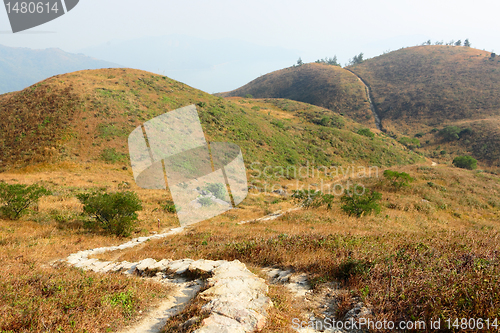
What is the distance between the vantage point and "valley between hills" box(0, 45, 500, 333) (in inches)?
140

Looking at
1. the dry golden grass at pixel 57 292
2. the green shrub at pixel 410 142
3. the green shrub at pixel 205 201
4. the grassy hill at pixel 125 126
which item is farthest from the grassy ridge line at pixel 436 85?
the dry golden grass at pixel 57 292

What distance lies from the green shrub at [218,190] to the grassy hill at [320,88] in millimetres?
64870

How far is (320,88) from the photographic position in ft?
311

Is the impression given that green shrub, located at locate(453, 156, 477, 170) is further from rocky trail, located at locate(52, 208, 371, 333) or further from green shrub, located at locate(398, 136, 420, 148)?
rocky trail, located at locate(52, 208, 371, 333)

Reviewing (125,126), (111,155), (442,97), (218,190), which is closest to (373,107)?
(442,97)

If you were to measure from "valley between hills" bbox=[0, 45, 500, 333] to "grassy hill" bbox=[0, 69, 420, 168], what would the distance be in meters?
0.23

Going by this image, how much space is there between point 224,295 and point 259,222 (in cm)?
1131

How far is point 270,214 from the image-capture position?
18.4 metres

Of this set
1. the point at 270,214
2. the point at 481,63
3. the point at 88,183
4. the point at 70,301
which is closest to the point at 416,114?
the point at 481,63

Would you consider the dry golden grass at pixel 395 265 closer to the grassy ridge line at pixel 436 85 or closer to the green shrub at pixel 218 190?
the green shrub at pixel 218 190

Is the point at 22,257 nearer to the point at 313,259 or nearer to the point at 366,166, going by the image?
the point at 313,259

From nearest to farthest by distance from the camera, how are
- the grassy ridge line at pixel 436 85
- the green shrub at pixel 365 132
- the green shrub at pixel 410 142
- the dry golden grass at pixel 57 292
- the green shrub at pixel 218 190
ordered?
the dry golden grass at pixel 57 292 → the green shrub at pixel 218 190 → the green shrub at pixel 365 132 → the green shrub at pixel 410 142 → the grassy ridge line at pixel 436 85

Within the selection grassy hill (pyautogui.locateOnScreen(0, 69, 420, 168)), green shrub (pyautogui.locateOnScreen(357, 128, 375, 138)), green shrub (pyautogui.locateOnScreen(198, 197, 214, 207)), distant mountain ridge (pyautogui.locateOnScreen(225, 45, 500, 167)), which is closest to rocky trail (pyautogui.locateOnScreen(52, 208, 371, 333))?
green shrub (pyautogui.locateOnScreen(198, 197, 214, 207))

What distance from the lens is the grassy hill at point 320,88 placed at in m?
81.1
